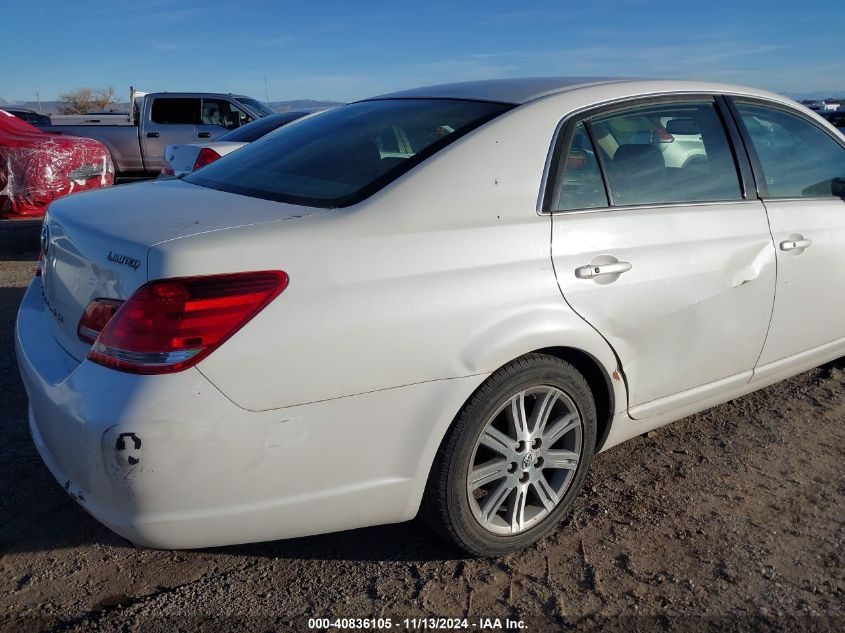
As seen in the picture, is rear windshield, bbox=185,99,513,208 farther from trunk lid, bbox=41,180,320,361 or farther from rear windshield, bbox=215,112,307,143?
rear windshield, bbox=215,112,307,143

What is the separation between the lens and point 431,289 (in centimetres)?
221

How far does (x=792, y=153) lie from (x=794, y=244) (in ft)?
1.80

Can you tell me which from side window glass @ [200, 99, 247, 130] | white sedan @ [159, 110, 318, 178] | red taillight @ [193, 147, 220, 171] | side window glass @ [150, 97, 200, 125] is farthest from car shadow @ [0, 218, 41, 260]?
side window glass @ [200, 99, 247, 130]

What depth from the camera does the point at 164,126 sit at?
1311 centimetres

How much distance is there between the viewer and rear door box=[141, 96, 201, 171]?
42.9 ft

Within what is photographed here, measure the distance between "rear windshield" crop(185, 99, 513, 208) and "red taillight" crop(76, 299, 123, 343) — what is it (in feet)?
2.14

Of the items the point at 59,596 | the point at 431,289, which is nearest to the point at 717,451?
the point at 431,289

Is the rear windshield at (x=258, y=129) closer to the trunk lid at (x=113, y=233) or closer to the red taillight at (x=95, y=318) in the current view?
the trunk lid at (x=113, y=233)

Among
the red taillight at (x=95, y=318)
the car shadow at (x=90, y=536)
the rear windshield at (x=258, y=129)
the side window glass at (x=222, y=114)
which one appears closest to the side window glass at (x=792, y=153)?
the car shadow at (x=90, y=536)

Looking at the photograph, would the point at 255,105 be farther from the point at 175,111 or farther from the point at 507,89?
the point at 507,89

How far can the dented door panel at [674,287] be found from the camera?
8.40 ft

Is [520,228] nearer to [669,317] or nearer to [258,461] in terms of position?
[669,317]

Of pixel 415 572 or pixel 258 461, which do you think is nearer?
pixel 258 461

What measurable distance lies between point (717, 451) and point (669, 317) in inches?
39.8
